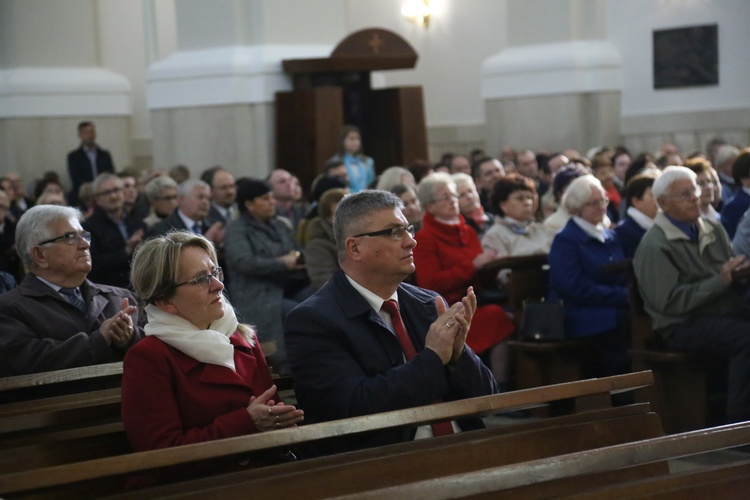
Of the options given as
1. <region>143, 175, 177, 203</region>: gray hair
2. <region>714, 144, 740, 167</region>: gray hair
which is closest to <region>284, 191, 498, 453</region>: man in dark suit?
<region>143, 175, 177, 203</region>: gray hair

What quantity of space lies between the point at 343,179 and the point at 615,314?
352 cm

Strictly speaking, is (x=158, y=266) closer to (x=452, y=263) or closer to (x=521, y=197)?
(x=452, y=263)

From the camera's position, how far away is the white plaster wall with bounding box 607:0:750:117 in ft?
45.7

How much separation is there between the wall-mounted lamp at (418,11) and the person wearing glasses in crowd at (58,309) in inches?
520

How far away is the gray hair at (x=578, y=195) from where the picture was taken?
6500 millimetres

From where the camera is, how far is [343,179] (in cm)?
946

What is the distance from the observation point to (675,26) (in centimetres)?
1434

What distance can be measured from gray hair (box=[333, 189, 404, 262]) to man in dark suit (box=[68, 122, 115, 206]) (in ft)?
37.4

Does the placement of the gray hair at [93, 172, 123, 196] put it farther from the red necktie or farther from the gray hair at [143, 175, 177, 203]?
the red necktie

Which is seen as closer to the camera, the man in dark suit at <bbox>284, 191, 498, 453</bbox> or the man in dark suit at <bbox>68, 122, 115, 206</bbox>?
the man in dark suit at <bbox>284, 191, 498, 453</bbox>

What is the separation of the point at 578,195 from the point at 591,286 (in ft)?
1.72

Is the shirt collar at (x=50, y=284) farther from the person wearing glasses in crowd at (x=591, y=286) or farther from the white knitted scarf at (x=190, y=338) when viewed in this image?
the person wearing glasses in crowd at (x=591, y=286)

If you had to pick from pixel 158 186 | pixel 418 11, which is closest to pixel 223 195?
pixel 158 186

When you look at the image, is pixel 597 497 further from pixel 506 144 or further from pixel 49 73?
pixel 49 73
